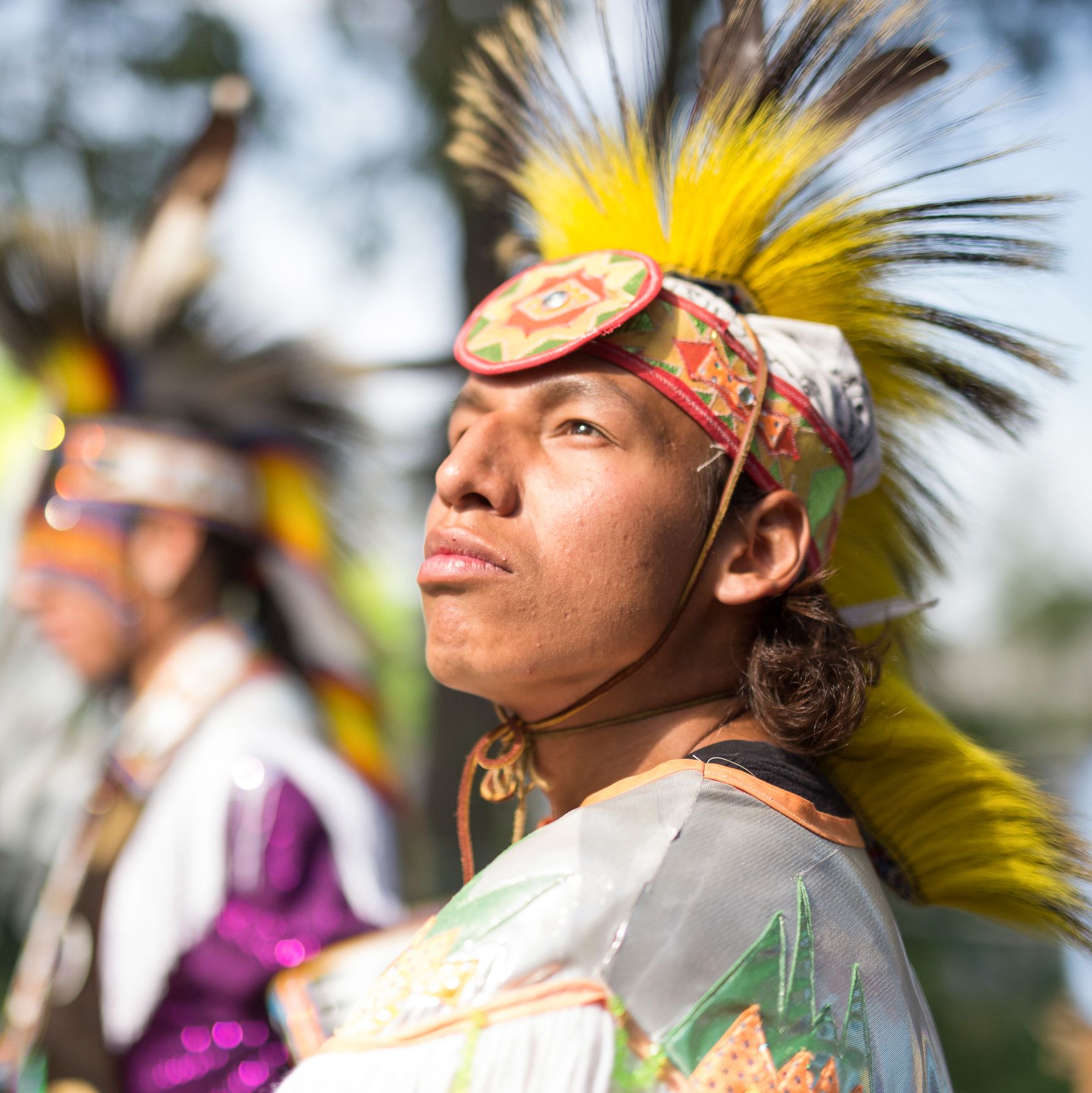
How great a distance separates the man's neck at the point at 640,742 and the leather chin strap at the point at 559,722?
11 millimetres

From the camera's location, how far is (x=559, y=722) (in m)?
1.69

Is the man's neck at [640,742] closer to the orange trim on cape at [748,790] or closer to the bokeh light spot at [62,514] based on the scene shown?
the orange trim on cape at [748,790]

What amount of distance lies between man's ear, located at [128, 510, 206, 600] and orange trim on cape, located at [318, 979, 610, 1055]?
283 centimetres

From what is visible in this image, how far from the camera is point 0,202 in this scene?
5.73m

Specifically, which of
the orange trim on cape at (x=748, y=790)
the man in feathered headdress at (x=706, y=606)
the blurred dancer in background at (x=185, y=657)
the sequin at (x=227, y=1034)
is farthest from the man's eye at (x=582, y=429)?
the sequin at (x=227, y=1034)

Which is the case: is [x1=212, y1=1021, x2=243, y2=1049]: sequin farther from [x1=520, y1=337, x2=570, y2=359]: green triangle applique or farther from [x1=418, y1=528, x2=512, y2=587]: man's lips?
[x1=520, y1=337, x2=570, y2=359]: green triangle applique

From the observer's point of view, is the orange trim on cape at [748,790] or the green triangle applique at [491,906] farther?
the orange trim on cape at [748,790]

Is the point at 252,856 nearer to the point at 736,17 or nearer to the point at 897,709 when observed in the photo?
the point at 897,709

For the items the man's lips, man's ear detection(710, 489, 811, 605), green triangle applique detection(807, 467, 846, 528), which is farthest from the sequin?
green triangle applique detection(807, 467, 846, 528)

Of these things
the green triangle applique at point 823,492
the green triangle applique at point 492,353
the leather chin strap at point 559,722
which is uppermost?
the green triangle applique at point 492,353

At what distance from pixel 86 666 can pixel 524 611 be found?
106 inches

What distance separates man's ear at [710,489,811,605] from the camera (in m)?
1.70

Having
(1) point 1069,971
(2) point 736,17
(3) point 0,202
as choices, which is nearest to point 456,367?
(2) point 736,17

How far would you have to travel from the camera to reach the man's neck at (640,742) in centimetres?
164
